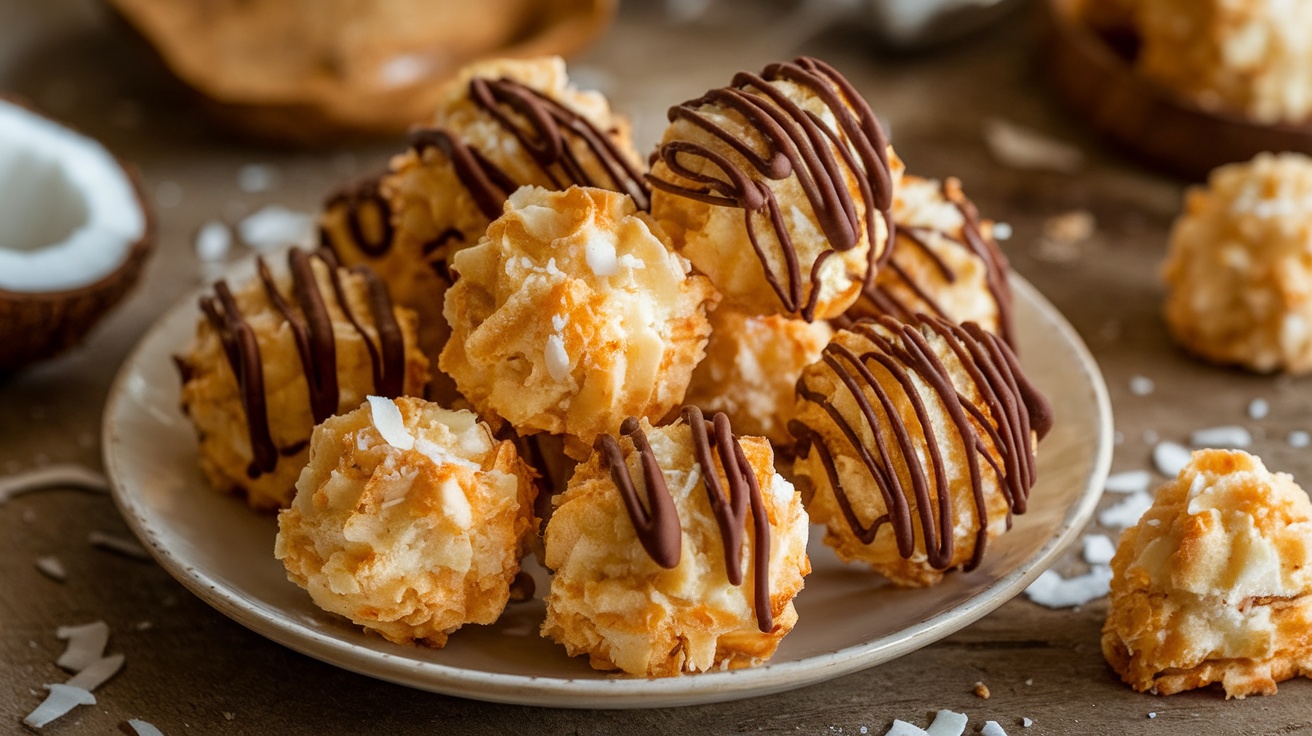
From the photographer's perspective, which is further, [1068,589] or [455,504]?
[1068,589]

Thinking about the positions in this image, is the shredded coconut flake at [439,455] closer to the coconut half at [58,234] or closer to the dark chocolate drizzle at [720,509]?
the dark chocolate drizzle at [720,509]

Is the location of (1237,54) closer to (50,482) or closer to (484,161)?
(484,161)

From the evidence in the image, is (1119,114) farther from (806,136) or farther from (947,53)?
(806,136)

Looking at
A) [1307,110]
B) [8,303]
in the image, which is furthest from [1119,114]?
[8,303]

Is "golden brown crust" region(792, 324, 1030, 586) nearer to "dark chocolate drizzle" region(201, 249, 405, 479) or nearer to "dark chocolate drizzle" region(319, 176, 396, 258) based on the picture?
"dark chocolate drizzle" region(201, 249, 405, 479)

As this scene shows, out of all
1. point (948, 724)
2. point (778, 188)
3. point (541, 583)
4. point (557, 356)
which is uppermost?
point (778, 188)

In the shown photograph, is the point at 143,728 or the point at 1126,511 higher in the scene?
the point at 143,728

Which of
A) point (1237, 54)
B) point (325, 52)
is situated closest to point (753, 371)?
point (1237, 54)

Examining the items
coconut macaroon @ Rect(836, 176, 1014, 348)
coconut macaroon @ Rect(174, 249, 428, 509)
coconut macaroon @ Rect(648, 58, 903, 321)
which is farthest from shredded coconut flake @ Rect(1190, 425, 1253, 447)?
coconut macaroon @ Rect(174, 249, 428, 509)
